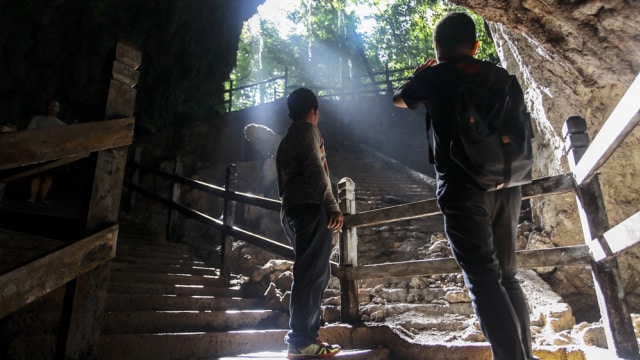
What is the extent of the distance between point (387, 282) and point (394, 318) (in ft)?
5.73

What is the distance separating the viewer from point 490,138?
65.6 inches

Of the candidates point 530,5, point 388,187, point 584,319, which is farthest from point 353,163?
point 530,5

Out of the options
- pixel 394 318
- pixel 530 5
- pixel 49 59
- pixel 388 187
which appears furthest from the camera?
pixel 49 59

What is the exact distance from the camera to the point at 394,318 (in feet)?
14.3

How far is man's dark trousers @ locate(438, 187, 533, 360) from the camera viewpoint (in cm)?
154

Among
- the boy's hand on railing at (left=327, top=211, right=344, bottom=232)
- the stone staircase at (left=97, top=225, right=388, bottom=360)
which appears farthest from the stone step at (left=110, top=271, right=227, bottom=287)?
the boy's hand on railing at (left=327, top=211, right=344, bottom=232)

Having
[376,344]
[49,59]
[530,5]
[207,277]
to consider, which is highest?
[49,59]

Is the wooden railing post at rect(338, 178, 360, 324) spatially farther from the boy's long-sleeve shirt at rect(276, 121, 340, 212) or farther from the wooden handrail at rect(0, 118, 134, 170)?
the wooden handrail at rect(0, 118, 134, 170)

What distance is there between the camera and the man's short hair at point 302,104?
2736 millimetres

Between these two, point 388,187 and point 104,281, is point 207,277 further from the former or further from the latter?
point 388,187

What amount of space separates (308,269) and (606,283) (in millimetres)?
1687

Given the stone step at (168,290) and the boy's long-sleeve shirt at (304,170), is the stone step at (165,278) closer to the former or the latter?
the stone step at (168,290)

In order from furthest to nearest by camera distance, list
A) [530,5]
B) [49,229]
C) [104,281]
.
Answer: [530,5] < [49,229] < [104,281]

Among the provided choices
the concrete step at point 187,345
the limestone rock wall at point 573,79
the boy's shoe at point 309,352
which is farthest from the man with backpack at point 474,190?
the limestone rock wall at point 573,79
